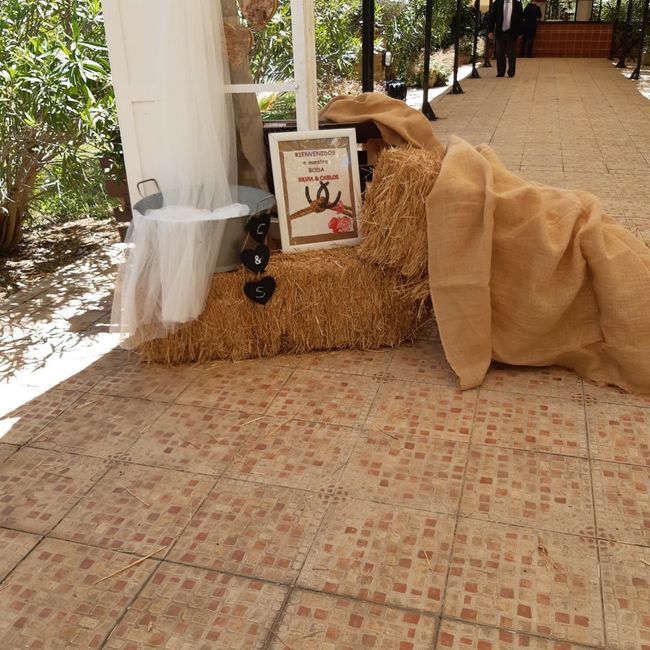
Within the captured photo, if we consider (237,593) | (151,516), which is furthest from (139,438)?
(237,593)

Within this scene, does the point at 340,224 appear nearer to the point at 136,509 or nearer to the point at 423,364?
the point at 423,364

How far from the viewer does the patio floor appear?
1.83 metres

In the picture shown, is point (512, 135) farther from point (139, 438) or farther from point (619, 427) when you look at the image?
point (139, 438)

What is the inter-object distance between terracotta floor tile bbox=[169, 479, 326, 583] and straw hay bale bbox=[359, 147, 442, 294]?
1.17 metres

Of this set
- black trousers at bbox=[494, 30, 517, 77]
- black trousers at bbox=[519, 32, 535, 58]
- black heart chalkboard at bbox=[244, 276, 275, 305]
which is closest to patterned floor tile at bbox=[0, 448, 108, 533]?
black heart chalkboard at bbox=[244, 276, 275, 305]

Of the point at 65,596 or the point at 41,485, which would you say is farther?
the point at 41,485

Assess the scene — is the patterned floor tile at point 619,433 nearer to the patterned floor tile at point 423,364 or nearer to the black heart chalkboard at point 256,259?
the patterned floor tile at point 423,364

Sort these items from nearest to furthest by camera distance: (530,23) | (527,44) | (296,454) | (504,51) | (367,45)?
(296,454)
(367,45)
(504,51)
(530,23)
(527,44)

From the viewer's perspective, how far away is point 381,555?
6.66 feet

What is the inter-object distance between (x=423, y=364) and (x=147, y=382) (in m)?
1.21

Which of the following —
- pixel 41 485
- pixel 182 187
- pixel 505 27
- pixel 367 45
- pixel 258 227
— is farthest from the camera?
pixel 505 27

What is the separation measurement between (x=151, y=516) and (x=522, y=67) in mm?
18045

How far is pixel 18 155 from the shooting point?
173 inches

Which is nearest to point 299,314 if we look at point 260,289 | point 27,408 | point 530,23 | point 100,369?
point 260,289
